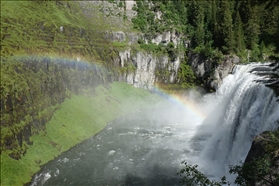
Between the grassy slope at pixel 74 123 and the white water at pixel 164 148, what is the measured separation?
1.21 meters

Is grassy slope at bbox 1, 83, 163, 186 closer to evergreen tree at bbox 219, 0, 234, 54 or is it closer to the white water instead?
the white water

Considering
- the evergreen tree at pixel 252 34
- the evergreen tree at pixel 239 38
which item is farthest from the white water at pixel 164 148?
the evergreen tree at pixel 252 34

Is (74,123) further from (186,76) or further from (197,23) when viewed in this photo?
(197,23)

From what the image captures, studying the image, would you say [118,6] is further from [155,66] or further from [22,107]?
[22,107]

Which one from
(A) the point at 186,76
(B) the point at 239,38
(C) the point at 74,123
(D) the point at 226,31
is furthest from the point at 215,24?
(C) the point at 74,123

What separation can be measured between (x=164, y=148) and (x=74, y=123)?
503 inches

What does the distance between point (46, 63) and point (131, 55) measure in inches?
915

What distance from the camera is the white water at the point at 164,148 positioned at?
73.9 feet

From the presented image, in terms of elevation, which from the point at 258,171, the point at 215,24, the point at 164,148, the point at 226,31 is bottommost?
the point at 164,148

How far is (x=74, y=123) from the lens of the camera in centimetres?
3225

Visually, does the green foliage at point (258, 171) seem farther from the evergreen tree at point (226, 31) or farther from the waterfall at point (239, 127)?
the evergreen tree at point (226, 31)

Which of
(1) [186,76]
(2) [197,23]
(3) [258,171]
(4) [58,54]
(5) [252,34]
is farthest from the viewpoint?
(2) [197,23]

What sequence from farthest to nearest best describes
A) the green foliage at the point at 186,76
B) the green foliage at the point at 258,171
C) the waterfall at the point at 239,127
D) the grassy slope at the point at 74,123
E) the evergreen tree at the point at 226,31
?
the green foliage at the point at 186,76
the evergreen tree at the point at 226,31
the grassy slope at the point at 74,123
the waterfall at the point at 239,127
the green foliage at the point at 258,171

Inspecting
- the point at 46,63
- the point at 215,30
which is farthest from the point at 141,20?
the point at 46,63
